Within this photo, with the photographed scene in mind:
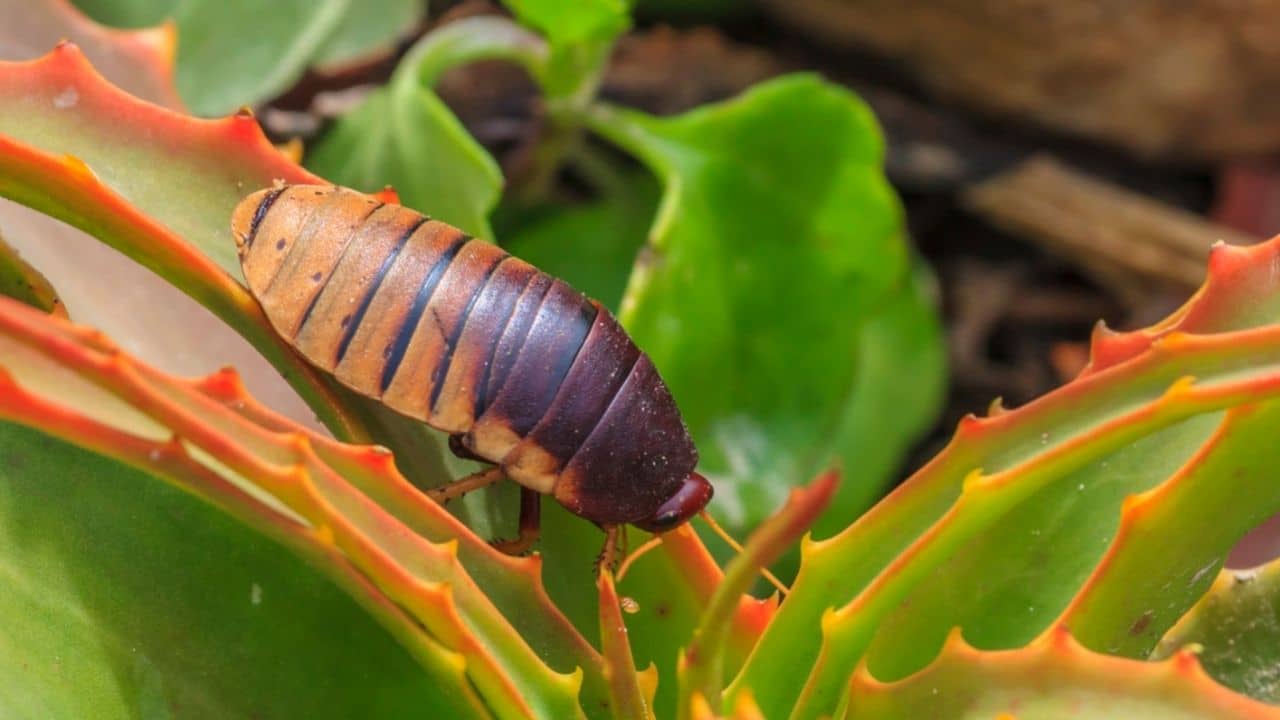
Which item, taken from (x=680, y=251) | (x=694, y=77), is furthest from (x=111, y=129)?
(x=694, y=77)

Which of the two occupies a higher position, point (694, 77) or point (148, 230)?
point (148, 230)

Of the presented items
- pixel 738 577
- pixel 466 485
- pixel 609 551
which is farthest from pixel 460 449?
pixel 738 577

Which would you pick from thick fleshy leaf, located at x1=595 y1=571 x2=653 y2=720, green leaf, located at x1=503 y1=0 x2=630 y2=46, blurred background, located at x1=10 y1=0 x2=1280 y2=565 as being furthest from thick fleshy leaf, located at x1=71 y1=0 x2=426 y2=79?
thick fleshy leaf, located at x1=595 y1=571 x2=653 y2=720

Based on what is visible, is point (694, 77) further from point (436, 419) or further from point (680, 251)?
point (436, 419)

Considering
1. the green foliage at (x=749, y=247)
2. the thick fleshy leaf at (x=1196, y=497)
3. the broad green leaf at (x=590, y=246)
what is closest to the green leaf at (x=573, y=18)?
the green foliage at (x=749, y=247)

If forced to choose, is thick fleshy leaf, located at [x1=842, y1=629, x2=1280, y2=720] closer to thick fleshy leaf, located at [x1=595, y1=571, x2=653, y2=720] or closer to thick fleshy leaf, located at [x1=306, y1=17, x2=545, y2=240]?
thick fleshy leaf, located at [x1=595, y1=571, x2=653, y2=720]

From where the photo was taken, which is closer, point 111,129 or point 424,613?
point 424,613
